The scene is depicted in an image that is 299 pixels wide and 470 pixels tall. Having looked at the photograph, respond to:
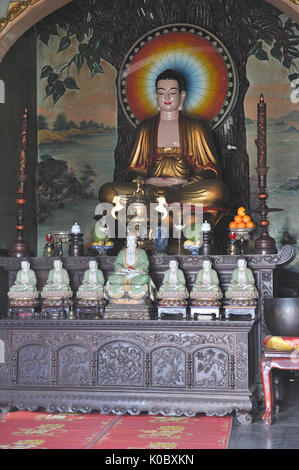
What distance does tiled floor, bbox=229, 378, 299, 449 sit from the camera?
388 cm

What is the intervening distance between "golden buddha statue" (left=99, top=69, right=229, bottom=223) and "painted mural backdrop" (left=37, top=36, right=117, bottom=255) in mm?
418

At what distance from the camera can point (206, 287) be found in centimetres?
507

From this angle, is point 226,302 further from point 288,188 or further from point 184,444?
point 288,188

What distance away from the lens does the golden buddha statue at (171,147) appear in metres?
7.51

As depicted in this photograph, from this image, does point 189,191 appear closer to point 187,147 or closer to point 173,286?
point 187,147

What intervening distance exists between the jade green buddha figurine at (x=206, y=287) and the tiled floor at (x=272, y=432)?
35.4 inches

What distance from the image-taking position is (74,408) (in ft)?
15.7

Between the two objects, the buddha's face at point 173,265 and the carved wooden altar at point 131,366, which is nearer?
the carved wooden altar at point 131,366

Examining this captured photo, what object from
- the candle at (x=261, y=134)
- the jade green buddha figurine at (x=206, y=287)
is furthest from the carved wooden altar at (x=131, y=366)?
the candle at (x=261, y=134)

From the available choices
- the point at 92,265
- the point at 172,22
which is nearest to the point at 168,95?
the point at 172,22

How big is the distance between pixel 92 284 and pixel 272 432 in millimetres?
1850

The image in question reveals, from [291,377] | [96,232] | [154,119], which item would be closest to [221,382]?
[291,377]

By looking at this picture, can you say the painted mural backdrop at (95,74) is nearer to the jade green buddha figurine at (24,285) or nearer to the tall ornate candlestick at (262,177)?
the tall ornate candlestick at (262,177)

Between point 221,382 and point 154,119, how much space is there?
4104 millimetres
